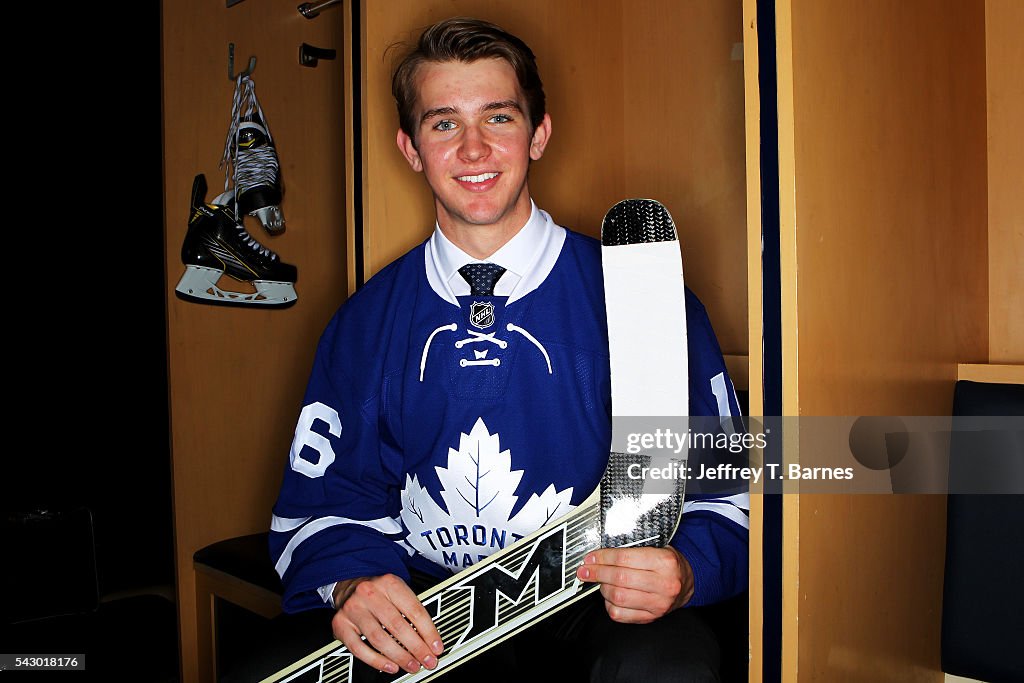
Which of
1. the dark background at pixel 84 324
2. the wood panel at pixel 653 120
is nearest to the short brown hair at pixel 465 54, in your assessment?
the wood panel at pixel 653 120

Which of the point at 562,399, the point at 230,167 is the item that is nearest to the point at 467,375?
the point at 562,399

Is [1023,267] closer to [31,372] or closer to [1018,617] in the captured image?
[1018,617]

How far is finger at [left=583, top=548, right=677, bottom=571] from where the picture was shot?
1054 mm

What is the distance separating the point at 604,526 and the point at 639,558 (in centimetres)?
6

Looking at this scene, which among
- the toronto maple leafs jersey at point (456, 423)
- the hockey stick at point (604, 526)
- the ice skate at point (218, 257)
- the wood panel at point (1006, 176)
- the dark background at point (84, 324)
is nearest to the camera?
the hockey stick at point (604, 526)

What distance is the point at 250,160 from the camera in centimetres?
195

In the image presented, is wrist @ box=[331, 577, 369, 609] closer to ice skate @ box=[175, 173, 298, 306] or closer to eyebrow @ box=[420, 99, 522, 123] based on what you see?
eyebrow @ box=[420, 99, 522, 123]

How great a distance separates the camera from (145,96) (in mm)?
1908

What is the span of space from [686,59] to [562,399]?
99 centimetres

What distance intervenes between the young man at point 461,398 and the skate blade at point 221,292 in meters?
0.68

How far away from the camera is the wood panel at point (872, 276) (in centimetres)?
97

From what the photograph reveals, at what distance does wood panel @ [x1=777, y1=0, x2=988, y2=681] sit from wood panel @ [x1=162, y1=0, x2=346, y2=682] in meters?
1.29

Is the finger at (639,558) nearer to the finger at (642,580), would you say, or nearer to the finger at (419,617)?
the finger at (642,580)

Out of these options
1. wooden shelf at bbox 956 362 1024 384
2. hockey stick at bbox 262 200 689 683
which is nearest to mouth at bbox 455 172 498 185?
hockey stick at bbox 262 200 689 683
